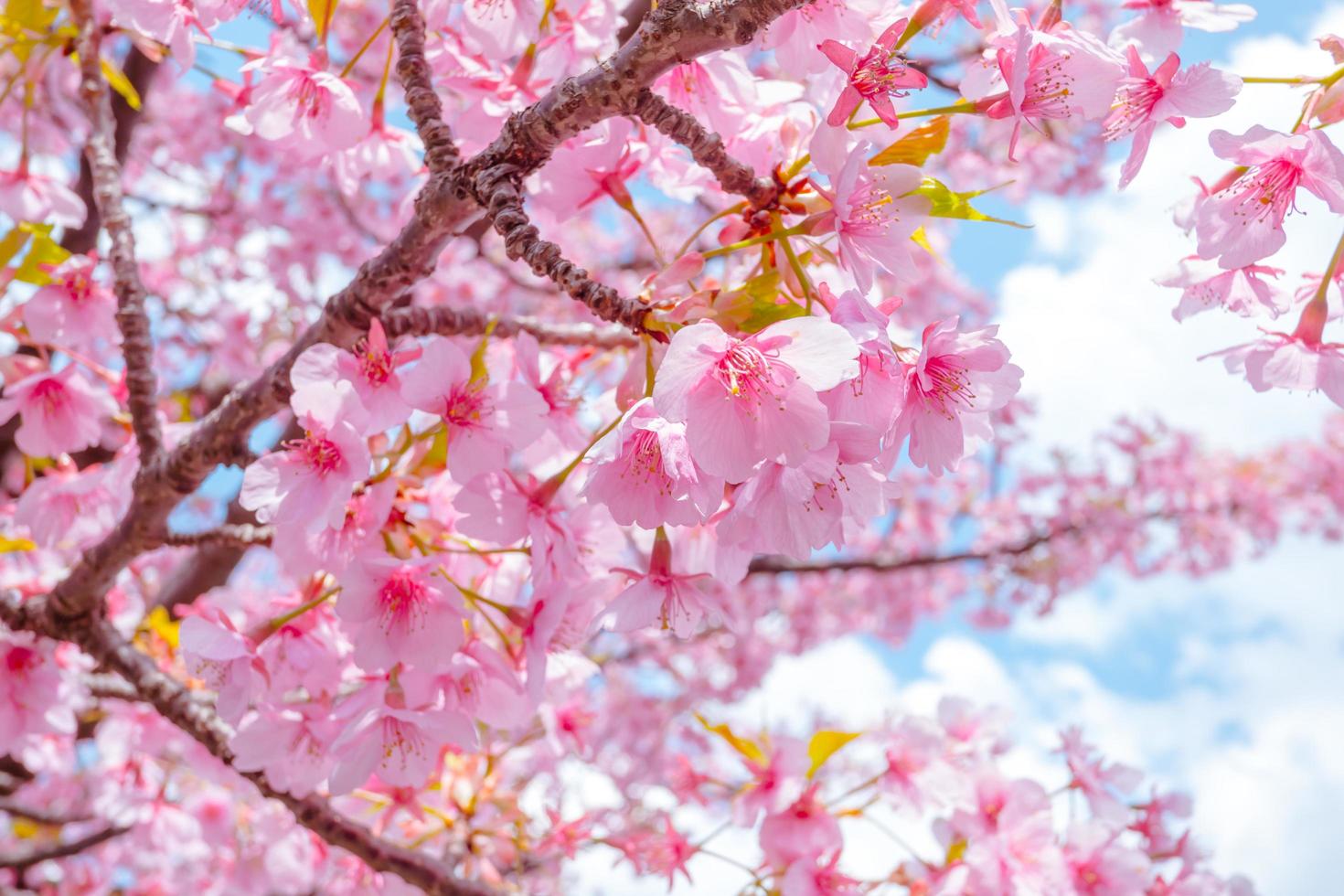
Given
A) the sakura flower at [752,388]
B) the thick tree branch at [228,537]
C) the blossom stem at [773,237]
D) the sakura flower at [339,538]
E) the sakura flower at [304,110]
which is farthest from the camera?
the thick tree branch at [228,537]

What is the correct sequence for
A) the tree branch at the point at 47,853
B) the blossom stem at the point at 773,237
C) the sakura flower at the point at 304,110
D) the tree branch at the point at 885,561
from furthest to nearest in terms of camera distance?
the tree branch at the point at 885,561 → the tree branch at the point at 47,853 → the sakura flower at the point at 304,110 → the blossom stem at the point at 773,237

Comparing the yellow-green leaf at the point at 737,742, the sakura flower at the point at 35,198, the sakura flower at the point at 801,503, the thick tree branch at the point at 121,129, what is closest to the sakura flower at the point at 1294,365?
the sakura flower at the point at 801,503

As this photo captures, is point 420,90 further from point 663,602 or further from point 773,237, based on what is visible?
point 663,602

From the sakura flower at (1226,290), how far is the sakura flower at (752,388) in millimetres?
809

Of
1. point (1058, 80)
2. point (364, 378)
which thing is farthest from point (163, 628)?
point (1058, 80)

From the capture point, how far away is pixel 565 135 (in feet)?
4.00

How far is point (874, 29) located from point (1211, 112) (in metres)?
0.47

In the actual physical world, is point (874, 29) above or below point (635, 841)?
above

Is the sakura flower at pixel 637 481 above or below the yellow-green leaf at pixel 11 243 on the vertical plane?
below

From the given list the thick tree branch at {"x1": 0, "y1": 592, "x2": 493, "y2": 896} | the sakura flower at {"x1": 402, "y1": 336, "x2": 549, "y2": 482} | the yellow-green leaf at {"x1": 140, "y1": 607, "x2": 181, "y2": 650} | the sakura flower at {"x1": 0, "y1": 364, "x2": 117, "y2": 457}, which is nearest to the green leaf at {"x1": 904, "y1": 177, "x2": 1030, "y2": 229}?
the sakura flower at {"x1": 402, "y1": 336, "x2": 549, "y2": 482}

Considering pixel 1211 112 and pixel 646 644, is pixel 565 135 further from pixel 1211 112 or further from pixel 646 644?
pixel 646 644

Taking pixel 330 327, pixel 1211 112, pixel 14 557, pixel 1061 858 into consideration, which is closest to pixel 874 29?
pixel 1211 112

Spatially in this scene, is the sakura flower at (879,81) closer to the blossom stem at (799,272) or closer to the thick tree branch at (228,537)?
the blossom stem at (799,272)

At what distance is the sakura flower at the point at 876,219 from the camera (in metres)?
1.16
